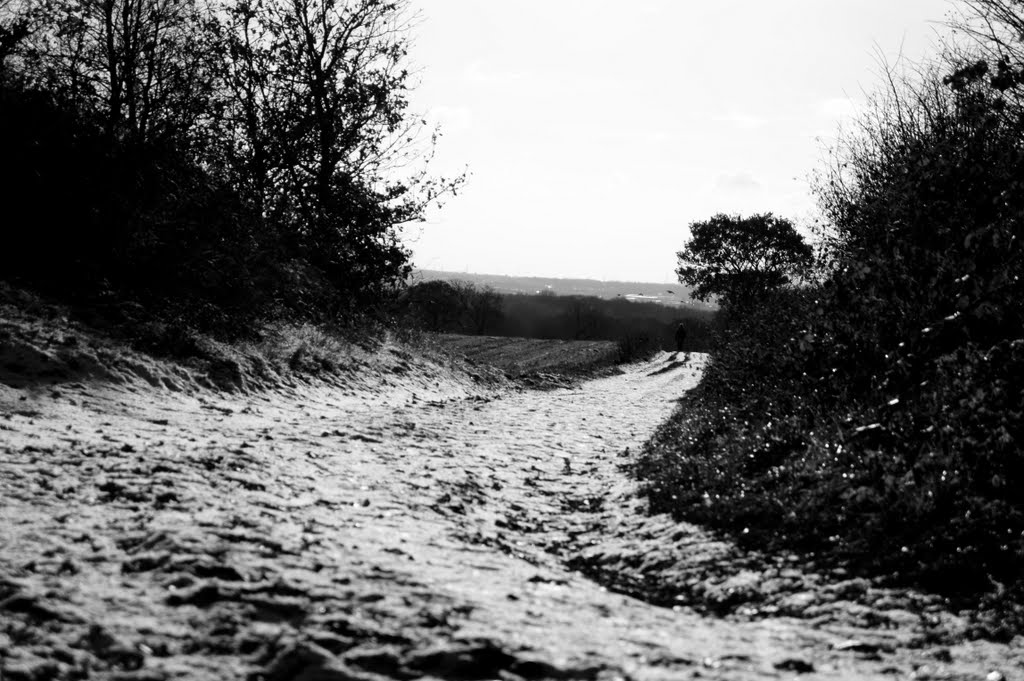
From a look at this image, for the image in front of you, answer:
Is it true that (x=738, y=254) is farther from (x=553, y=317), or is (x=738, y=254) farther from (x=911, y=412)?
(x=553, y=317)

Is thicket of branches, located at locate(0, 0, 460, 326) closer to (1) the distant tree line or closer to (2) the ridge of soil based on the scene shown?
(2) the ridge of soil

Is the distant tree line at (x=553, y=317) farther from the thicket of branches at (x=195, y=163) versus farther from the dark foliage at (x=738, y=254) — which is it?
the thicket of branches at (x=195, y=163)

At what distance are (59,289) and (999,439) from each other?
14.1 meters

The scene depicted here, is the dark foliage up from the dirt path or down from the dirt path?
up

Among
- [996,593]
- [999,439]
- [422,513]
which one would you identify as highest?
[999,439]

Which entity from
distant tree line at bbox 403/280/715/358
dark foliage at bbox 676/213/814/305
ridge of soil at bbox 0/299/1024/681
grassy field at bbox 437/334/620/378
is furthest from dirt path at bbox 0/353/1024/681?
distant tree line at bbox 403/280/715/358

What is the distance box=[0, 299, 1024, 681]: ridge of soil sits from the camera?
3.52 meters

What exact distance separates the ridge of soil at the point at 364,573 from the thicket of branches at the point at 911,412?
539 mm

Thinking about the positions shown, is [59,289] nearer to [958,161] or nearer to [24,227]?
[24,227]

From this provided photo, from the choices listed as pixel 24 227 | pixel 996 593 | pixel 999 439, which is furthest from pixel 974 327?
pixel 24 227

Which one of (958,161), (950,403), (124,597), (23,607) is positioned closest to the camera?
(23,607)

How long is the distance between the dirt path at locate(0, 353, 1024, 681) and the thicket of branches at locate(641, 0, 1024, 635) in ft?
2.06

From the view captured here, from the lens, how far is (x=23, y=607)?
3639mm

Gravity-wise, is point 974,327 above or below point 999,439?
above
